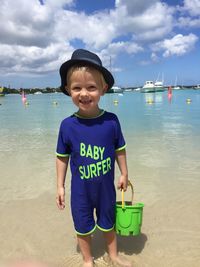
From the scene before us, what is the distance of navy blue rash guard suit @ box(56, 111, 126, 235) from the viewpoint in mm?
2559

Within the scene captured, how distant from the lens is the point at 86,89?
2.50 meters

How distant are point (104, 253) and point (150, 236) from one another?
0.61 meters

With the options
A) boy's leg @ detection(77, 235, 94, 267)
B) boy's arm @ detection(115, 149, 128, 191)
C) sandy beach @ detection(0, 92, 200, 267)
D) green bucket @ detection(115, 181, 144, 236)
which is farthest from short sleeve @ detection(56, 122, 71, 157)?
sandy beach @ detection(0, 92, 200, 267)

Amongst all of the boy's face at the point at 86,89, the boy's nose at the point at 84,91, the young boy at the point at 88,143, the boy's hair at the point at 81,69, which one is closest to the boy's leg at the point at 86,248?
the young boy at the point at 88,143

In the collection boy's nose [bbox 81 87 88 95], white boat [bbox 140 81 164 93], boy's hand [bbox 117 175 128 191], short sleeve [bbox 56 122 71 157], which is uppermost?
boy's nose [bbox 81 87 88 95]

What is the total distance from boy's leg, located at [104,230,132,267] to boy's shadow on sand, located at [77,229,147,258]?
208mm

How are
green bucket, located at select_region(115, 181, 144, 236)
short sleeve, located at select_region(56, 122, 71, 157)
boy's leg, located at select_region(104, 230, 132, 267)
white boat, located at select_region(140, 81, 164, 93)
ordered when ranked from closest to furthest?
short sleeve, located at select_region(56, 122, 71, 157)
green bucket, located at select_region(115, 181, 144, 236)
boy's leg, located at select_region(104, 230, 132, 267)
white boat, located at select_region(140, 81, 164, 93)

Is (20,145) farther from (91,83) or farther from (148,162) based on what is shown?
(91,83)

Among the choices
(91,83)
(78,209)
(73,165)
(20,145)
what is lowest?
(20,145)

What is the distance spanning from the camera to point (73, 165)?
2.63 m

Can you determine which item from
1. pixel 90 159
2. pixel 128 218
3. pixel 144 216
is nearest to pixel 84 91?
pixel 90 159

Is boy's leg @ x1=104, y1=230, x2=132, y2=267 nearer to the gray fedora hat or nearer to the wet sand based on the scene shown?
the wet sand

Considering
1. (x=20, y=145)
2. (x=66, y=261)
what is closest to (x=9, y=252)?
(x=66, y=261)

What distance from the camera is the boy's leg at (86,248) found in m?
2.79
